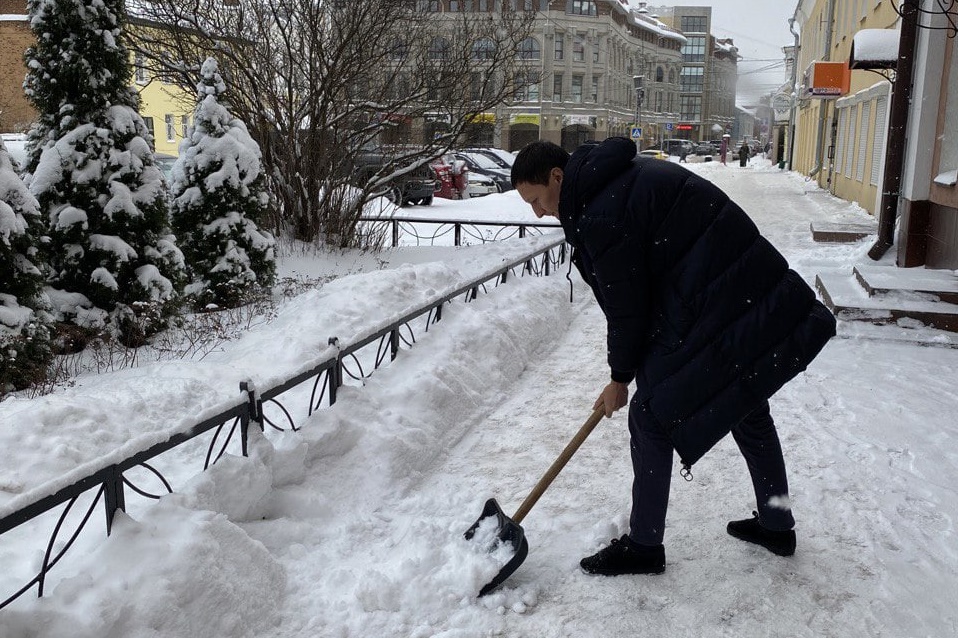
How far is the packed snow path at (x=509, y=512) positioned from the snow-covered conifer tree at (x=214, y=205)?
347cm

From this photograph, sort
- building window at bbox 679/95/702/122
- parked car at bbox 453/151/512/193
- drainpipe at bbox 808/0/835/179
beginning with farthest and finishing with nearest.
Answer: building window at bbox 679/95/702/122 < drainpipe at bbox 808/0/835/179 < parked car at bbox 453/151/512/193

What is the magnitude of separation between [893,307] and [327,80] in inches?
294

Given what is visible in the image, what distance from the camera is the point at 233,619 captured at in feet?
9.07

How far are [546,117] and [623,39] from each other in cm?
1516

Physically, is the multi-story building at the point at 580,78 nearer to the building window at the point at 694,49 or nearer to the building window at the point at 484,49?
the building window at the point at 694,49

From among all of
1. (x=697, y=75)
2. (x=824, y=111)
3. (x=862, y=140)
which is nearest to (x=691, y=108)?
(x=697, y=75)

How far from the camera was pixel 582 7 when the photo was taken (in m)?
62.9

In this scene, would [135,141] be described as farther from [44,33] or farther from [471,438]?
[471,438]

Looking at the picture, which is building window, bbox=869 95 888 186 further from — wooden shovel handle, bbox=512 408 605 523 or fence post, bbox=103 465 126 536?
fence post, bbox=103 465 126 536

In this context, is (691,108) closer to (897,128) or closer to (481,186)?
(481,186)

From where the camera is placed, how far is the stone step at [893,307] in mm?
6816

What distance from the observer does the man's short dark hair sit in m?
2.99

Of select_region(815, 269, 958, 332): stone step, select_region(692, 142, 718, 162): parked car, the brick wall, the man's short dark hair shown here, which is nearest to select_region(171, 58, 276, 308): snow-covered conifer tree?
the man's short dark hair

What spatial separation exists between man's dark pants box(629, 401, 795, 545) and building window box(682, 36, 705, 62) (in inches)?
4165
